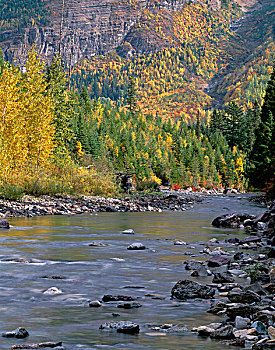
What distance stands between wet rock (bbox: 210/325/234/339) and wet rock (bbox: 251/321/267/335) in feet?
1.07

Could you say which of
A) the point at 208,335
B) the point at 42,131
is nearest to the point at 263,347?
the point at 208,335

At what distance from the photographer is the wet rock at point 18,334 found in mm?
6574

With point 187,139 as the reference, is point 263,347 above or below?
below

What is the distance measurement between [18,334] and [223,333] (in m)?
2.67

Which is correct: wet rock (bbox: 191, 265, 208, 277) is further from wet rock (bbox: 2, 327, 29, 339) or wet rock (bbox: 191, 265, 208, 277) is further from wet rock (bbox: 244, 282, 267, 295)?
wet rock (bbox: 2, 327, 29, 339)

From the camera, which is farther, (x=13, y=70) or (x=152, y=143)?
(x=152, y=143)

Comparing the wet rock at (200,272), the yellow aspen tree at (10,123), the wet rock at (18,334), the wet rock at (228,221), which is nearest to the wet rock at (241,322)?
the wet rock at (18,334)

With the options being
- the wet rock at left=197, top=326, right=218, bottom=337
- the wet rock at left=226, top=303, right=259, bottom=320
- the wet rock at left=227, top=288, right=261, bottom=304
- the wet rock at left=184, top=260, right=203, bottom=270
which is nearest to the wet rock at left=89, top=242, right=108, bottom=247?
the wet rock at left=184, top=260, right=203, bottom=270

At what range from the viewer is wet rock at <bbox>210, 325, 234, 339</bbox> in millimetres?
6785

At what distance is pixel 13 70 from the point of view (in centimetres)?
4334

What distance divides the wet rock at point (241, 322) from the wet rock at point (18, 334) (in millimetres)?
2862

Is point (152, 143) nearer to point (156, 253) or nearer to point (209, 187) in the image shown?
point (209, 187)

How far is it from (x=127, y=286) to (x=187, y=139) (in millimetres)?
164127

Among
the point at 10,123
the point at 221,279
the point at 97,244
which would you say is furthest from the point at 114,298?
the point at 10,123
